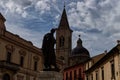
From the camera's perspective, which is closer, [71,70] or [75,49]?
[71,70]

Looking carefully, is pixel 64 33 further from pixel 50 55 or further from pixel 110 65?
pixel 50 55

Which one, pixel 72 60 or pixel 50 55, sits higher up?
pixel 72 60

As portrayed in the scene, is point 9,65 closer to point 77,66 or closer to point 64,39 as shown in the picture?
point 77,66

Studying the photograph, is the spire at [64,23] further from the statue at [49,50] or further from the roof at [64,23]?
the statue at [49,50]

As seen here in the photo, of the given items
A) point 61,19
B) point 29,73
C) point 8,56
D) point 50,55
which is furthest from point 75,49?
point 50,55

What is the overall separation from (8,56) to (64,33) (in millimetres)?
39694

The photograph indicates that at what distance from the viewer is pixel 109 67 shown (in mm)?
33281

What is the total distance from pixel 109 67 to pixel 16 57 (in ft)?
45.7

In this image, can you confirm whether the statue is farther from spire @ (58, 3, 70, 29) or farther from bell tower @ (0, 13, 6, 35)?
spire @ (58, 3, 70, 29)

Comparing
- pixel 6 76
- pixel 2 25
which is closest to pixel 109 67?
pixel 6 76

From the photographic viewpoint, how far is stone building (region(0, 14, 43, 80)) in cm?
3703

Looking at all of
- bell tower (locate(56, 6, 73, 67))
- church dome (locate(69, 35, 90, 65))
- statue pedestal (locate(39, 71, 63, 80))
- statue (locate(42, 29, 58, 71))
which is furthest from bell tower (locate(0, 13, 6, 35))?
bell tower (locate(56, 6, 73, 67))

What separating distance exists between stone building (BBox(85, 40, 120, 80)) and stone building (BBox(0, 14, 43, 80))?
27.9 feet

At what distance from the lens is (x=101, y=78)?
36562 mm
